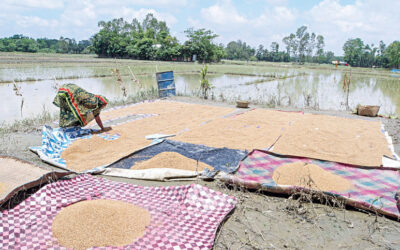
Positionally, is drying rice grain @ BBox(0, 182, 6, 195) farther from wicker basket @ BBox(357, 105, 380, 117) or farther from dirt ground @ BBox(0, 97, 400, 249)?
wicker basket @ BBox(357, 105, 380, 117)

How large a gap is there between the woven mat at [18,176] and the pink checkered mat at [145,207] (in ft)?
0.39

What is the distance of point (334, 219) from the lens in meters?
2.25

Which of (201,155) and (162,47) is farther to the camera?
(162,47)

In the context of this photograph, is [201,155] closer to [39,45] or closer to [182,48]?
[182,48]

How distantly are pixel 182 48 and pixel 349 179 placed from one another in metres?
27.6

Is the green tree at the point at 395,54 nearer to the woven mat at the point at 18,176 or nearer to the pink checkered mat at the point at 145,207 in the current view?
the pink checkered mat at the point at 145,207

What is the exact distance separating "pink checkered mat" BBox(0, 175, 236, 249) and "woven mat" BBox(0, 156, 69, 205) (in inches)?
4.6

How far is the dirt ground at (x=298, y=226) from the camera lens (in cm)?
195

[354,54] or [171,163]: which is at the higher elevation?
[354,54]

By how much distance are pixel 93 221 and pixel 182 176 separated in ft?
3.88

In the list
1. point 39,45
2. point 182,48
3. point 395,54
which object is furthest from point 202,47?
point 39,45

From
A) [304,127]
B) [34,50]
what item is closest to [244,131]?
[304,127]

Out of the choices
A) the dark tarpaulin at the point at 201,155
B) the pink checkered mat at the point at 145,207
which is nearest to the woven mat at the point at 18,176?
the pink checkered mat at the point at 145,207

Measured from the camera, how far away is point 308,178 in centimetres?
272
